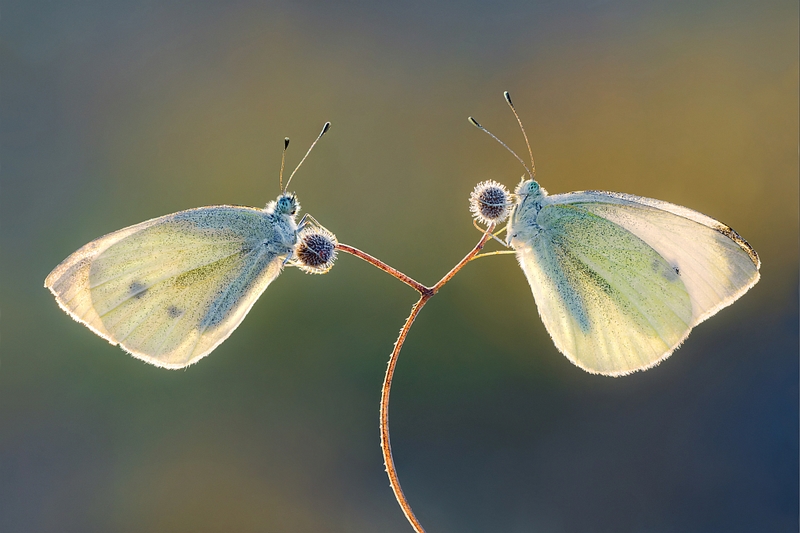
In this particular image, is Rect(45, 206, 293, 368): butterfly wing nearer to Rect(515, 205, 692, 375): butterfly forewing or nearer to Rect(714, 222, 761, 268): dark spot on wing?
Rect(515, 205, 692, 375): butterfly forewing

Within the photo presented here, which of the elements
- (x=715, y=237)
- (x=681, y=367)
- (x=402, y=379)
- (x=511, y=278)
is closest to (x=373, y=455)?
(x=402, y=379)

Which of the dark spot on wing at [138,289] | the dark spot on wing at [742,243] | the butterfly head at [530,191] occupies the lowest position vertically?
the dark spot on wing at [742,243]

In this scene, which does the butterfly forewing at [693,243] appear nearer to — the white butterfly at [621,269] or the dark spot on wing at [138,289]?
the white butterfly at [621,269]

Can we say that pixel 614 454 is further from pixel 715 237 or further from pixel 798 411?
pixel 715 237

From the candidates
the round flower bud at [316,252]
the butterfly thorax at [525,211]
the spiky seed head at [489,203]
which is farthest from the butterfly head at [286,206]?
the butterfly thorax at [525,211]

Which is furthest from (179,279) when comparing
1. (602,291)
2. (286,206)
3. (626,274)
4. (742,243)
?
(742,243)

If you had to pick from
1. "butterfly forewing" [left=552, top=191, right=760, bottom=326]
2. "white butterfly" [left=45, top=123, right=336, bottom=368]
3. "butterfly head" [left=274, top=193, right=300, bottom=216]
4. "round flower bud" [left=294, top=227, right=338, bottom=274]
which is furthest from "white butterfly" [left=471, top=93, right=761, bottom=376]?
"white butterfly" [left=45, top=123, right=336, bottom=368]

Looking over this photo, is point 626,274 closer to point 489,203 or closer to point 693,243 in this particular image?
point 693,243
